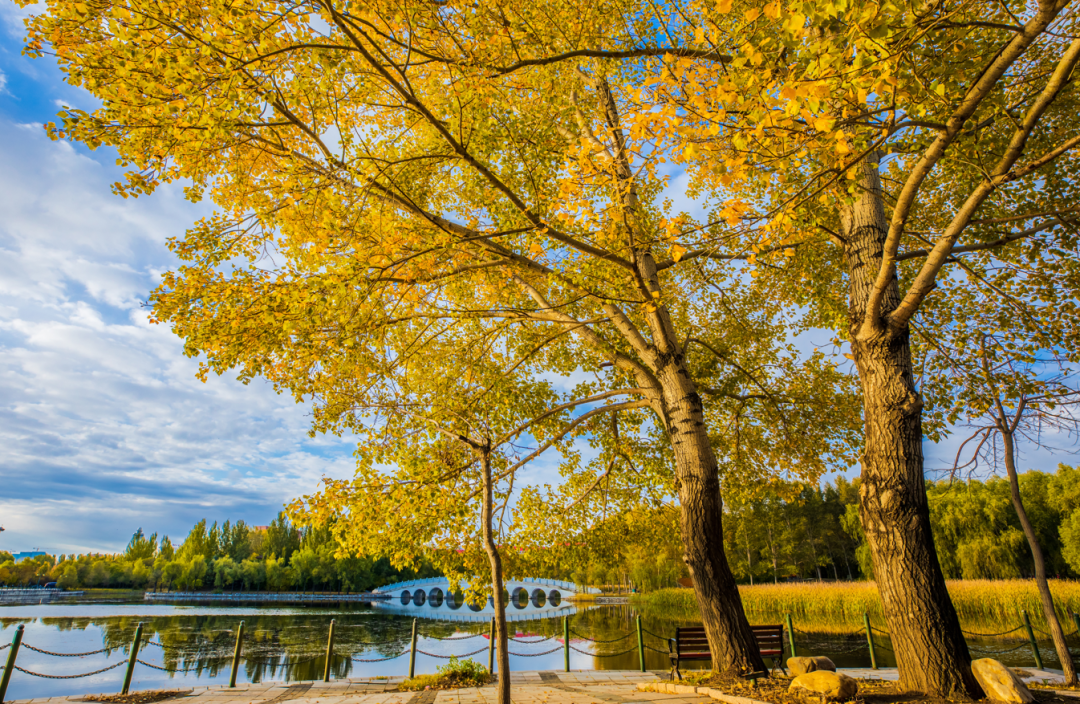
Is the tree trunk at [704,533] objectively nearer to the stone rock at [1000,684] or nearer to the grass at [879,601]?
the stone rock at [1000,684]

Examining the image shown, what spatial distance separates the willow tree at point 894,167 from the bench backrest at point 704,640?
272 cm

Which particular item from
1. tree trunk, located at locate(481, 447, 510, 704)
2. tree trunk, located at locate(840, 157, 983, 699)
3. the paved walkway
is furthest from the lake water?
tree trunk, located at locate(840, 157, 983, 699)

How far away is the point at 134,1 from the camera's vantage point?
3.38 meters

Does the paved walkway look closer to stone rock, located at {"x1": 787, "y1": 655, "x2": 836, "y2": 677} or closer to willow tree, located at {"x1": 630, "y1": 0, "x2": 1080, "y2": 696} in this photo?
stone rock, located at {"x1": 787, "y1": 655, "x2": 836, "y2": 677}

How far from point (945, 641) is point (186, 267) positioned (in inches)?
335

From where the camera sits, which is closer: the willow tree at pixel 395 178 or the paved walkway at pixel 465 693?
the willow tree at pixel 395 178

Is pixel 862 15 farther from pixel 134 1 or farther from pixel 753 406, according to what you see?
pixel 753 406

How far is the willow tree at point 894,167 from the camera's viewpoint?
2955 millimetres

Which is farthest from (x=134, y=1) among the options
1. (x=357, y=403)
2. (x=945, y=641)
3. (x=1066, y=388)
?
(x=1066, y=388)

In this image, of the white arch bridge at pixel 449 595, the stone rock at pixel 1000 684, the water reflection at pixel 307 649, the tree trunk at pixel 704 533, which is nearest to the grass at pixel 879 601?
the water reflection at pixel 307 649

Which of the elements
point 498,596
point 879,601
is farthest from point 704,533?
point 879,601

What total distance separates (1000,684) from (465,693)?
6.25 meters

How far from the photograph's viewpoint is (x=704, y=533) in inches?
257

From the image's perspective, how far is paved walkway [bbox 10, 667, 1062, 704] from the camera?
6654 millimetres
